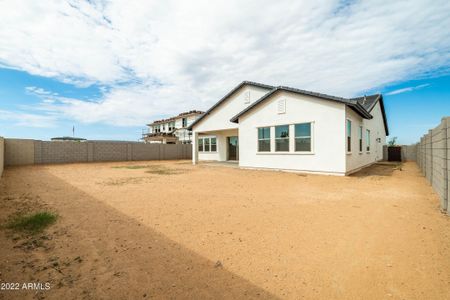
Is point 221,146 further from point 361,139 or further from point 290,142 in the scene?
point 361,139

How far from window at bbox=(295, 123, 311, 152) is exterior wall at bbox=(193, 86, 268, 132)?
551 centimetres

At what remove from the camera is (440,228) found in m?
4.23

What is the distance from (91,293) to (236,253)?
1.91 metres

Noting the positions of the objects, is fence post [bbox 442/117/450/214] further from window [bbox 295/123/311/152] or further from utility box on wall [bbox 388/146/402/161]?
utility box on wall [bbox 388/146/402/161]

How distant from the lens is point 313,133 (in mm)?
11969

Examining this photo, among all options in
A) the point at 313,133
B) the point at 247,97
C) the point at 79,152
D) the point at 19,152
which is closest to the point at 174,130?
the point at 79,152

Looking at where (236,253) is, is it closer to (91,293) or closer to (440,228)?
(91,293)

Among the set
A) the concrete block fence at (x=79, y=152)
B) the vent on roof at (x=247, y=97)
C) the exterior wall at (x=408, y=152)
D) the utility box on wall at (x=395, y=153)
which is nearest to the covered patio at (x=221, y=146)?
the vent on roof at (x=247, y=97)

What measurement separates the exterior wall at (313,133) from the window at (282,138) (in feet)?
0.84

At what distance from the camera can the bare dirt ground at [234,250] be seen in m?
2.55

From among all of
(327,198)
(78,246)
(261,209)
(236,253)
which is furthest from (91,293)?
(327,198)

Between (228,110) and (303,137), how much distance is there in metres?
7.91

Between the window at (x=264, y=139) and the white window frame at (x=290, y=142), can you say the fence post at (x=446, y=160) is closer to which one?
the white window frame at (x=290, y=142)

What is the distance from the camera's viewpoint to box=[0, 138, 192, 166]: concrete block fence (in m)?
18.6
